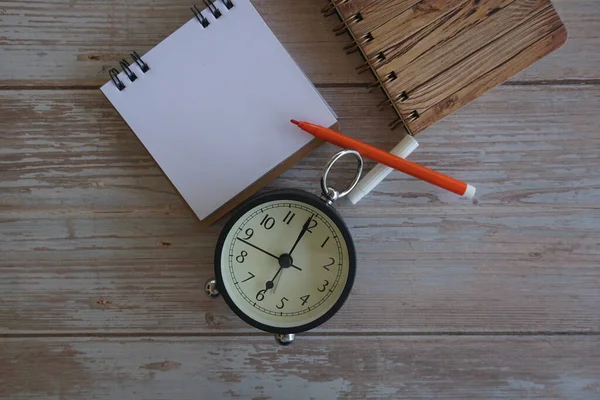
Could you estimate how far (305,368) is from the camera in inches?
27.1

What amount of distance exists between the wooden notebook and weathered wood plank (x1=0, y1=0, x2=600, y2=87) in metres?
0.04

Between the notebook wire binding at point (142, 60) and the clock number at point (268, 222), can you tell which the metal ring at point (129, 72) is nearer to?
the notebook wire binding at point (142, 60)

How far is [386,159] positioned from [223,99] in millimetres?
183

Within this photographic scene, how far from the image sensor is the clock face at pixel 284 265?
0.62 metres

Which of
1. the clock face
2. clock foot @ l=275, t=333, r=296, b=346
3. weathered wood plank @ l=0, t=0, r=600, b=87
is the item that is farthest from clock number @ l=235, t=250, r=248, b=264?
weathered wood plank @ l=0, t=0, r=600, b=87

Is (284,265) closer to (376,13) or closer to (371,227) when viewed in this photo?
(371,227)

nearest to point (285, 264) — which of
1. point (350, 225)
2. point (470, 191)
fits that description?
point (350, 225)

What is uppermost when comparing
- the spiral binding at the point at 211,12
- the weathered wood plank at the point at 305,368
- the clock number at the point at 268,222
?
the spiral binding at the point at 211,12

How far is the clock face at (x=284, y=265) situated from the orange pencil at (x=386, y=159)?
0.25 feet

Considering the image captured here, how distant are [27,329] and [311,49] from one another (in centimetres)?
45

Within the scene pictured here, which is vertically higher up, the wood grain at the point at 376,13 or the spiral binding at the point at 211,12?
the spiral binding at the point at 211,12

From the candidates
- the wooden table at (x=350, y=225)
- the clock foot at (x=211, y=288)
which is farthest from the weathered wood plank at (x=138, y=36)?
the clock foot at (x=211, y=288)

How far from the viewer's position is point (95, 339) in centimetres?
69

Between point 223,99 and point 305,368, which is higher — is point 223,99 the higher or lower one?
the higher one
